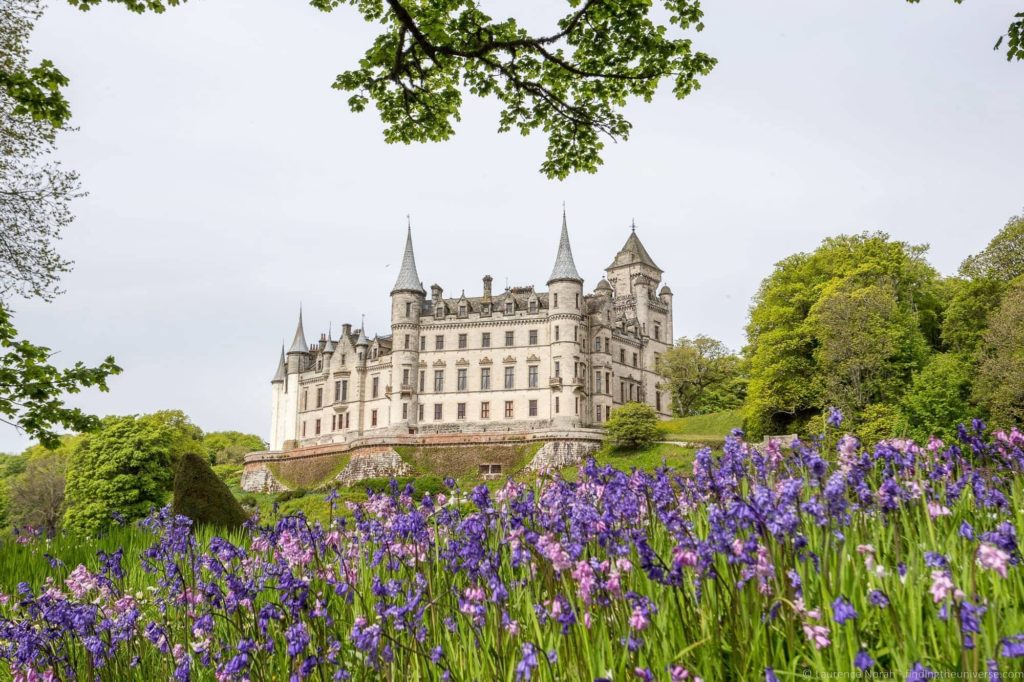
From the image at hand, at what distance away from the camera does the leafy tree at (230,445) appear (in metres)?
91.6

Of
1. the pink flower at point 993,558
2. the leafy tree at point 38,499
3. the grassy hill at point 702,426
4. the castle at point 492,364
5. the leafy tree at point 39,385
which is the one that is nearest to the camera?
the pink flower at point 993,558

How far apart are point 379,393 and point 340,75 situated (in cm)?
6351

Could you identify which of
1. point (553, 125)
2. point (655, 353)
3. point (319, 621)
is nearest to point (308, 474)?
point (655, 353)

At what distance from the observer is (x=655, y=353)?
76.9 m


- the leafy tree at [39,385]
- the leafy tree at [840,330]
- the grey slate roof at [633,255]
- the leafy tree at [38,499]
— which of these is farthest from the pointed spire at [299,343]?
the leafy tree at [39,385]

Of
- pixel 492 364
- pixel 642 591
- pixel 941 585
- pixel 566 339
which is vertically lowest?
pixel 642 591

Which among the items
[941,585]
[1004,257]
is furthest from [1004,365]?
[941,585]

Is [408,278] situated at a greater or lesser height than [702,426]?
greater

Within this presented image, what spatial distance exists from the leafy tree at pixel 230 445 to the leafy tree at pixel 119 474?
39.5 metres

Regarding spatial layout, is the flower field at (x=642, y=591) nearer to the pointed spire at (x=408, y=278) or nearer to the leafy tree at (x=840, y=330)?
the leafy tree at (x=840, y=330)

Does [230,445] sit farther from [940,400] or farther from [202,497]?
[202,497]

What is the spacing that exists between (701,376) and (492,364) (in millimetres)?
18525

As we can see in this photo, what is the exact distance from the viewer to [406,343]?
235ft

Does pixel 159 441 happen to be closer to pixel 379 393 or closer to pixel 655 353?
pixel 379 393
